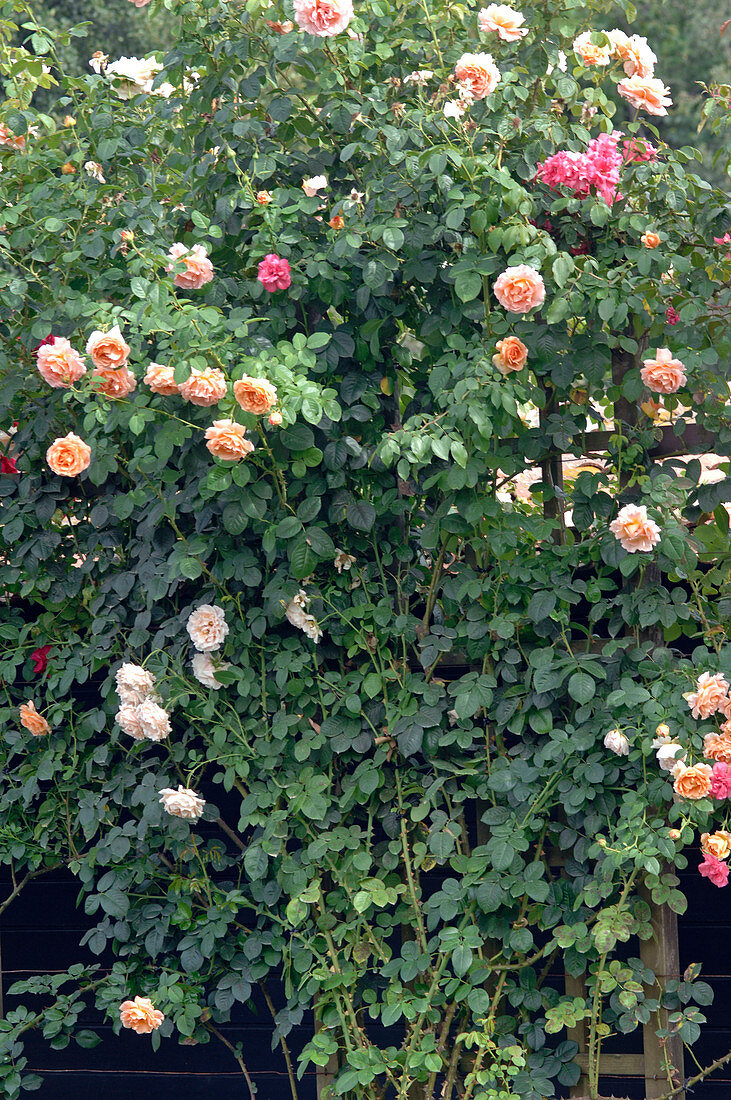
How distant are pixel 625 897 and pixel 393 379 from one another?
113cm

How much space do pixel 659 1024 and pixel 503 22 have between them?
1.96 metres

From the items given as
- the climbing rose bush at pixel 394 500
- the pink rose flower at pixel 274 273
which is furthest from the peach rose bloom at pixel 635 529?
the pink rose flower at pixel 274 273

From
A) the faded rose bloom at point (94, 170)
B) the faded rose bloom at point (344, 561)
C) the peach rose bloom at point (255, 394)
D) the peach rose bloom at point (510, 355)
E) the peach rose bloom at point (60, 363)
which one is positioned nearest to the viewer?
the peach rose bloom at point (255, 394)

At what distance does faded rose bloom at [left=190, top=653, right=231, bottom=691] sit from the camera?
2.26 meters

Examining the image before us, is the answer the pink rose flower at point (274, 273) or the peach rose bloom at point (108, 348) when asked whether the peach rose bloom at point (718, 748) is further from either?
the peach rose bloom at point (108, 348)

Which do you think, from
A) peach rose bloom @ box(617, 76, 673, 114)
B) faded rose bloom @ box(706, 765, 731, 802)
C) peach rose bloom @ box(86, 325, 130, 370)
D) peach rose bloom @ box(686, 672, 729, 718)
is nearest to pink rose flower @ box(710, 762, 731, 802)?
faded rose bloom @ box(706, 765, 731, 802)

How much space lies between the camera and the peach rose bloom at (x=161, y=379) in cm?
202

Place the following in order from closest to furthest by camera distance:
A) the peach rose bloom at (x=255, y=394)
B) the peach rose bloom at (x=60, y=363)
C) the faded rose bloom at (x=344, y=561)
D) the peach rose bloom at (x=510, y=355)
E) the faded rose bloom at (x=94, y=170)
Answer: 1. the peach rose bloom at (x=255, y=394)
2. the peach rose bloom at (x=510, y=355)
3. the peach rose bloom at (x=60, y=363)
4. the faded rose bloom at (x=344, y=561)
5. the faded rose bloom at (x=94, y=170)

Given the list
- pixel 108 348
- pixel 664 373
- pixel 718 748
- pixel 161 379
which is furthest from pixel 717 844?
pixel 108 348

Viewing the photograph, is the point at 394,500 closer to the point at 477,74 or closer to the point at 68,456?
the point at 68,456

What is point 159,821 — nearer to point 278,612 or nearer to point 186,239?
point 278,612

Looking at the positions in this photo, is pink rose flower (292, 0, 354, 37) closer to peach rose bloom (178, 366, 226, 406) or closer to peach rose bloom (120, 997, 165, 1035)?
peach rose bloom (178, 366, 226, 406)

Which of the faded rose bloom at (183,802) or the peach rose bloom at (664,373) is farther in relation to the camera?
the faded rose bloom at (183,802)

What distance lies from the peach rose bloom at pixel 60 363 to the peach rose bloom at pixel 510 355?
837 millimetres
